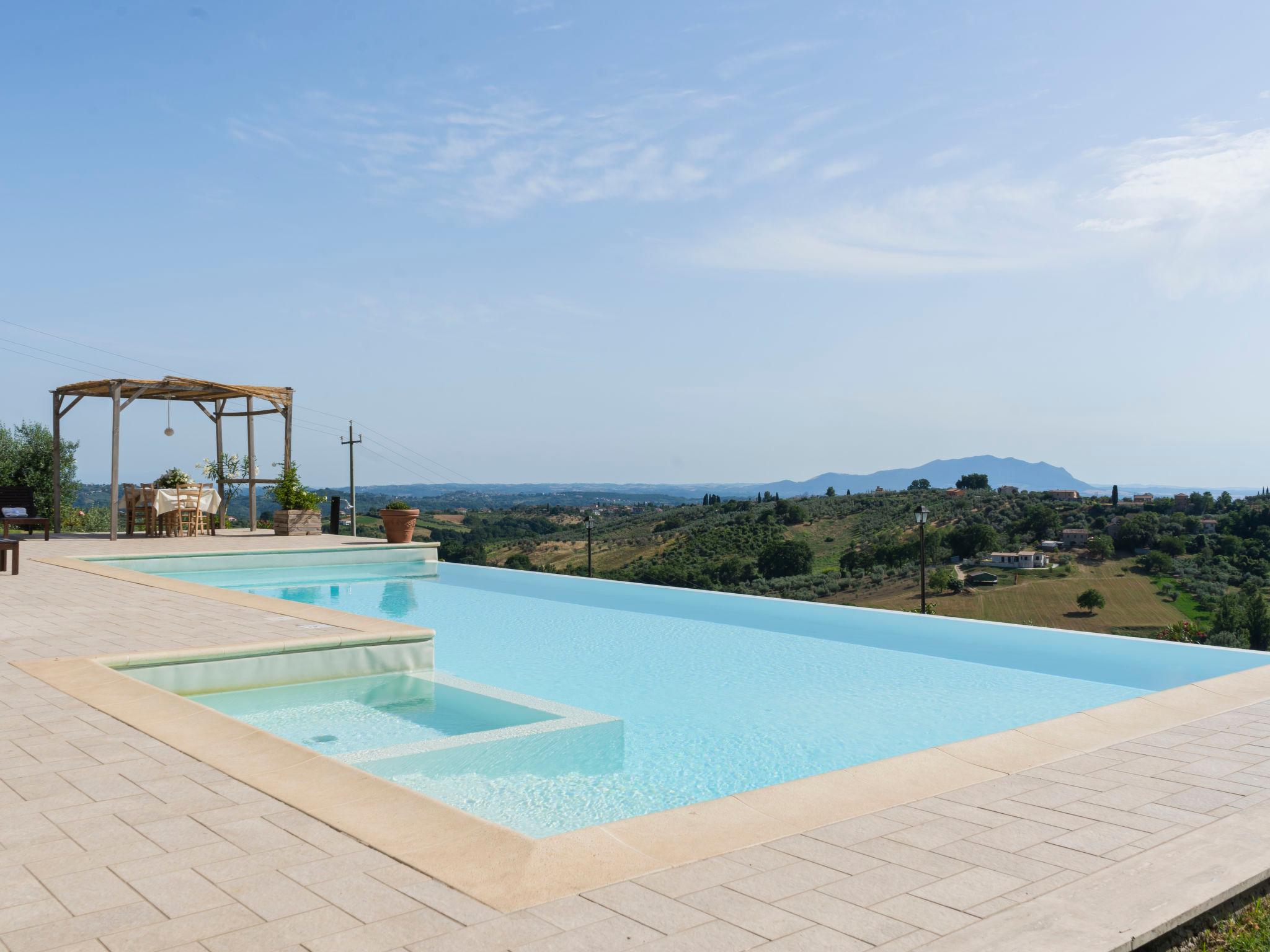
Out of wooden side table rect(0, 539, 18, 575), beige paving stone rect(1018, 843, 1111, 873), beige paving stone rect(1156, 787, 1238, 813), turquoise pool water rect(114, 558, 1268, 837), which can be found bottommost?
turquoise pool water rect(114, 558, 1268, 837)

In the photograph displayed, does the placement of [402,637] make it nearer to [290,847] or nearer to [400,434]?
[290,847]

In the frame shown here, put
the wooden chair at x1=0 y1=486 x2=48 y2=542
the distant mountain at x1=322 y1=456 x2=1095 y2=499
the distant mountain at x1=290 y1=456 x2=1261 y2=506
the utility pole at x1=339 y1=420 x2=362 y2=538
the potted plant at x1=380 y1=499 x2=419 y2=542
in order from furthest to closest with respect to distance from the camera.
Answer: the distant mountain at x1=322 y1=456 x2=1095 y2=499 < the distant mountain at x1=290 y1=456 x2=1261 y2=506 < the utility pole at x1=339 y1=420 x2=362 y2=538 < the potted plant at x1=380 y1=499 x2=419 y2=542 < the wooden chair at x1=0 y1=486 x2=48 y2=542

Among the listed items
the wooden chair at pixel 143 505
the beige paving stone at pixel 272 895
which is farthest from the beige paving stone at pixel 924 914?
the wooden chair at pixel 143 505

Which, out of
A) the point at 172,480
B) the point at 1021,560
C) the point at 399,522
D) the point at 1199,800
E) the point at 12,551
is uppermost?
the point at 172,480

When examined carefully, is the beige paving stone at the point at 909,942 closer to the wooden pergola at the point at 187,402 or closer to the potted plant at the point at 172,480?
the wooden pergola at the point at 187,402

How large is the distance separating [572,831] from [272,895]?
1125 millimetres

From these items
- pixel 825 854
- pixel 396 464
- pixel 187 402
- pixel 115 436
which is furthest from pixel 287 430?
pixel 396 464

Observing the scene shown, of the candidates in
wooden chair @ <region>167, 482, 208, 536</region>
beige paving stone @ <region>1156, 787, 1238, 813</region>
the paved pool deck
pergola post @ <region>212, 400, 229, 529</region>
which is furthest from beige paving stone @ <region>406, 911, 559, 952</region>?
pergola post @ <region>212, 400, 229, 529</region>

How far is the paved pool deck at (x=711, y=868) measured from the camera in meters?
1.86

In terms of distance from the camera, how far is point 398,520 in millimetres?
13602

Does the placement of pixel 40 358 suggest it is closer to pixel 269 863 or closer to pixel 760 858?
pixel 269 863

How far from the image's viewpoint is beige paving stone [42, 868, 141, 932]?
1.98 m

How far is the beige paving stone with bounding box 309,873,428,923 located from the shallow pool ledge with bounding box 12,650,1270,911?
0.14m

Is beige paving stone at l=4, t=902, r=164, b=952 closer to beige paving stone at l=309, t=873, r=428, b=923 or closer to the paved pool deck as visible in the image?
the paved pool deck
